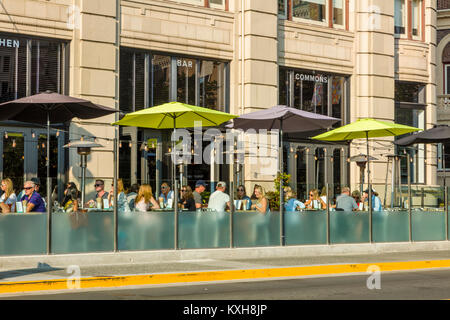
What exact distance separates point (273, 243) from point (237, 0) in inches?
386

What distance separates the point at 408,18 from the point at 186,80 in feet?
32.9

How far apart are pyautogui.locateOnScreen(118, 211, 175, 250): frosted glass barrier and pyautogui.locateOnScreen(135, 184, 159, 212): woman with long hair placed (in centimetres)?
14

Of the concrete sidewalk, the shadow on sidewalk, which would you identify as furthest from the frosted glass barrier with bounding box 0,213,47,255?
the shadow on sidewalk

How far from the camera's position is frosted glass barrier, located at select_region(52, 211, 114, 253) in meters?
15.0

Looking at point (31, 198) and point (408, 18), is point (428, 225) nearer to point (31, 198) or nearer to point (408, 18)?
point (31, 198)

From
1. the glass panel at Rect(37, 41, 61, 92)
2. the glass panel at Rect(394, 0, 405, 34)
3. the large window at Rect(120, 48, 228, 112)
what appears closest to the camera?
the glass panel at Rect(37, 41, 61, 92)

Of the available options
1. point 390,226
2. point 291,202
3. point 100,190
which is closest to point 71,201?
point 100,190

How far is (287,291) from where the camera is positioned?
1155 centimetres

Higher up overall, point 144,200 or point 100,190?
point 100,190

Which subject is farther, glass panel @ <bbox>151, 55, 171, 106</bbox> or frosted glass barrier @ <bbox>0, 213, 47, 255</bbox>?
glass panel @ <bbox>151, 55, 171, 106</bbox>

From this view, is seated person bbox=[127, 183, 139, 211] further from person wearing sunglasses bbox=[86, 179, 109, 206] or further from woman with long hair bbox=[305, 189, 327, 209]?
woman with long hair bbox=[305, 189, 327, 209]
